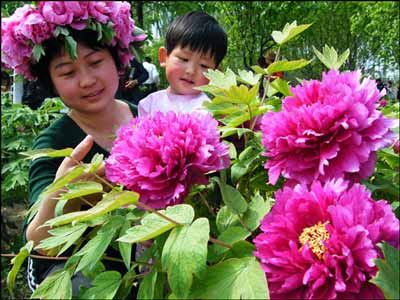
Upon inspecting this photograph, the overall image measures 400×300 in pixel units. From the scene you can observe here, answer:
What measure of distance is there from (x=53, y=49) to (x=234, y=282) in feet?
3.87

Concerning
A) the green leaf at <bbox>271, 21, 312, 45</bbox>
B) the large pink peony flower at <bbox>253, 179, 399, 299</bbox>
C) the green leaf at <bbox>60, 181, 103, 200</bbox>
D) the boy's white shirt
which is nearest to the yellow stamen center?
the large pink peony flower at <bbox>253, 179, 399, 299</bbox>

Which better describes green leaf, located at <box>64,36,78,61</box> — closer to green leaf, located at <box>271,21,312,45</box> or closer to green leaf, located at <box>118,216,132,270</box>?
green leaf, located at <box>271,21,312,45</box>

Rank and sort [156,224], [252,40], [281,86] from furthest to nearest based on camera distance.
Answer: [252,40]
[281,86]
[156,224]

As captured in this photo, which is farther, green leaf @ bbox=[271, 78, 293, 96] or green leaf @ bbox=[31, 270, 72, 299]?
green leaf @ bbox=[271, 78, 293, 96]

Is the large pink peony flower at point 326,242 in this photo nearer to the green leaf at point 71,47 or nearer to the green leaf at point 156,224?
the green leaf at point 156,224

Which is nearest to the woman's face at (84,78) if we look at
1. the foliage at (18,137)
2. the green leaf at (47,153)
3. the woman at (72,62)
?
the woman at (72,62)

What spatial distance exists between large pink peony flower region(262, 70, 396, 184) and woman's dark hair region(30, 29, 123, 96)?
1.02 metres

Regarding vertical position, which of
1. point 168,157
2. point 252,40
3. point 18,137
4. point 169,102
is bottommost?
point 252,40

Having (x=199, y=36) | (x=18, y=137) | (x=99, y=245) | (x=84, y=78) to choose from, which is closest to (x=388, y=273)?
(x=99, y=245)

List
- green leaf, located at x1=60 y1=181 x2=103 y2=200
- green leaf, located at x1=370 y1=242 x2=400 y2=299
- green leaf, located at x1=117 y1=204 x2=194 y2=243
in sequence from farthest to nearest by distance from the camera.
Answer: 1. green leaf, located at x1=60 y1=181 x2=103 y2=200
2. green leaf, located at x1=117 y1=204 x2=194 y2=243
3. green leaf, located at x1=370 y1=242 x2=400 y2=299

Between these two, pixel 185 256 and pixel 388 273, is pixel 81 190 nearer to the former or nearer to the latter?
pixel 185 256

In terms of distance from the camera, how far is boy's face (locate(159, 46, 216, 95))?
2250 millimetres

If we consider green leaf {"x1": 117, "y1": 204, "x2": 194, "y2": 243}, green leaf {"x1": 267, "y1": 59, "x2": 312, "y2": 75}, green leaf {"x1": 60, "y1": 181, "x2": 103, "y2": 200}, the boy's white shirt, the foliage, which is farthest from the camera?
the foliage

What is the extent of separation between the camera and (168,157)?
32.3 inches
